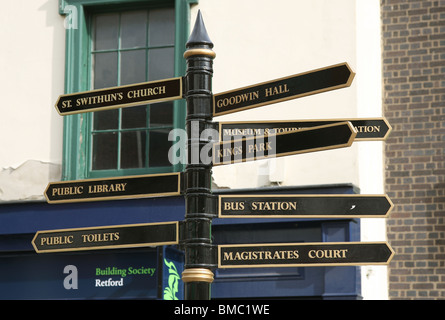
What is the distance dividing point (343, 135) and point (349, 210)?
21.5 inches

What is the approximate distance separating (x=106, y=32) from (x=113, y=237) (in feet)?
15.1

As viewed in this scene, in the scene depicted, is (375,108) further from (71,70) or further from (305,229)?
(71,70)

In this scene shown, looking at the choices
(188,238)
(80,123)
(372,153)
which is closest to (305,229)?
(372,153)

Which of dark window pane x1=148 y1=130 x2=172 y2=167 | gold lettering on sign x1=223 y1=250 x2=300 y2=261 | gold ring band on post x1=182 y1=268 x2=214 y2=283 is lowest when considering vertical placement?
gold ring band on post x1=182 y1=268 x2=214 y2=283

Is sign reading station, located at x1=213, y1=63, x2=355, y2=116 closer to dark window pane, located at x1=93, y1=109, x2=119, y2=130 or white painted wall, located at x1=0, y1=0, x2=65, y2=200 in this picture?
dark window pane, located at x1=93, y1=109, x2=119, y2=130

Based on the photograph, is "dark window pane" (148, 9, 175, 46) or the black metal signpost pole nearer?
the black metal signpost pole

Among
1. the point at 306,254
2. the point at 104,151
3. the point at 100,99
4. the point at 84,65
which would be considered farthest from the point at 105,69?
the point at 306,254

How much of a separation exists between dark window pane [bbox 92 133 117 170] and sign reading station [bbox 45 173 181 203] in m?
3.45

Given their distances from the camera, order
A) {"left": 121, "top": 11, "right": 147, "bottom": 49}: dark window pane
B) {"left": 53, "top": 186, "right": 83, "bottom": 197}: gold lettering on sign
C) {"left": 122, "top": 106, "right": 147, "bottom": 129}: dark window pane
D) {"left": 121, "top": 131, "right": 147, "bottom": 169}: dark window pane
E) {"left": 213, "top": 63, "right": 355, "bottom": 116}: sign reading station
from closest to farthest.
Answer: {"left": 213, "top": 63, "right": 355, "bottom": 116}: sign reading station < {"left": 53, "top": 186, "right": 83, "bottom": 197}: gold lettering on sign < {"left": 121, "top": 131, "right": 147, "bottom": 169}: dark window pane < {"left": 122, "top": 106, "right": 147, "bottom": 129}: dark window pane < {"left": 121, "top": 11, "right": 147, "bottom": 49}: dark window pane

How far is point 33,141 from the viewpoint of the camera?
9383mm

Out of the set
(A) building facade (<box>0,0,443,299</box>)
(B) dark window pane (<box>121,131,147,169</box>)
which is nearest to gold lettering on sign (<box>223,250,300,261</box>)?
(A) building facade (<box>0,0,443,299</box>)

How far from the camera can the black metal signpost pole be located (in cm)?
508

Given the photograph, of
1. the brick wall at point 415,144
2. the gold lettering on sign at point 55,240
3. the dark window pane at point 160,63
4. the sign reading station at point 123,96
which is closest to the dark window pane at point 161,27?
the dark window pane at point 160,63
